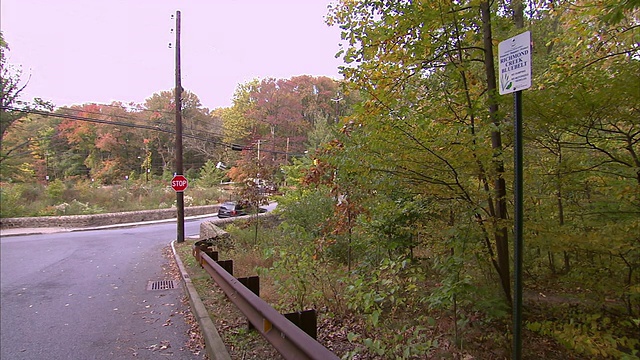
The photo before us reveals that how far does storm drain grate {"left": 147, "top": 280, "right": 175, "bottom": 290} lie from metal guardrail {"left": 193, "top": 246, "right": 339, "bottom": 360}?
4.51 meters

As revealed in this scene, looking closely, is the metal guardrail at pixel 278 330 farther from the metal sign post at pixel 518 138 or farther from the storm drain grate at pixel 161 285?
the storm drain grate at pixel 161 285

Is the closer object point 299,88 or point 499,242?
point 499,242

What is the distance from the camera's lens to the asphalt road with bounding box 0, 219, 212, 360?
5086mm

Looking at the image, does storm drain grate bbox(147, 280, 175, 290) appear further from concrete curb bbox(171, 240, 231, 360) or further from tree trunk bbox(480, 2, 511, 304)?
tree trunk bbox(480, 2, 511, 304)

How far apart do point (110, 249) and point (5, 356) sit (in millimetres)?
Answer: 11369

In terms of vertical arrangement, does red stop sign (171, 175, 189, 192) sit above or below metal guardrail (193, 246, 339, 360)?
above

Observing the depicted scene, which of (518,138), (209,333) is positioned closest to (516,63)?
(518,138)

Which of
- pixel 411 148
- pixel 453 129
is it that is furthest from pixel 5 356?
pixel 453 129

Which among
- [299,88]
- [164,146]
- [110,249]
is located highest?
[299,88]

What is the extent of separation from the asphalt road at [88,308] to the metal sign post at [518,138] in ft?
11.9

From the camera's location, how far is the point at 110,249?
1532 centimetres

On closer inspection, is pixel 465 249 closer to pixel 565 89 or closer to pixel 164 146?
pixel 565 89

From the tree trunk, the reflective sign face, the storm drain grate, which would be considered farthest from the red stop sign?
the reflective sign face

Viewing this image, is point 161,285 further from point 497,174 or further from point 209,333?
point 497,174
